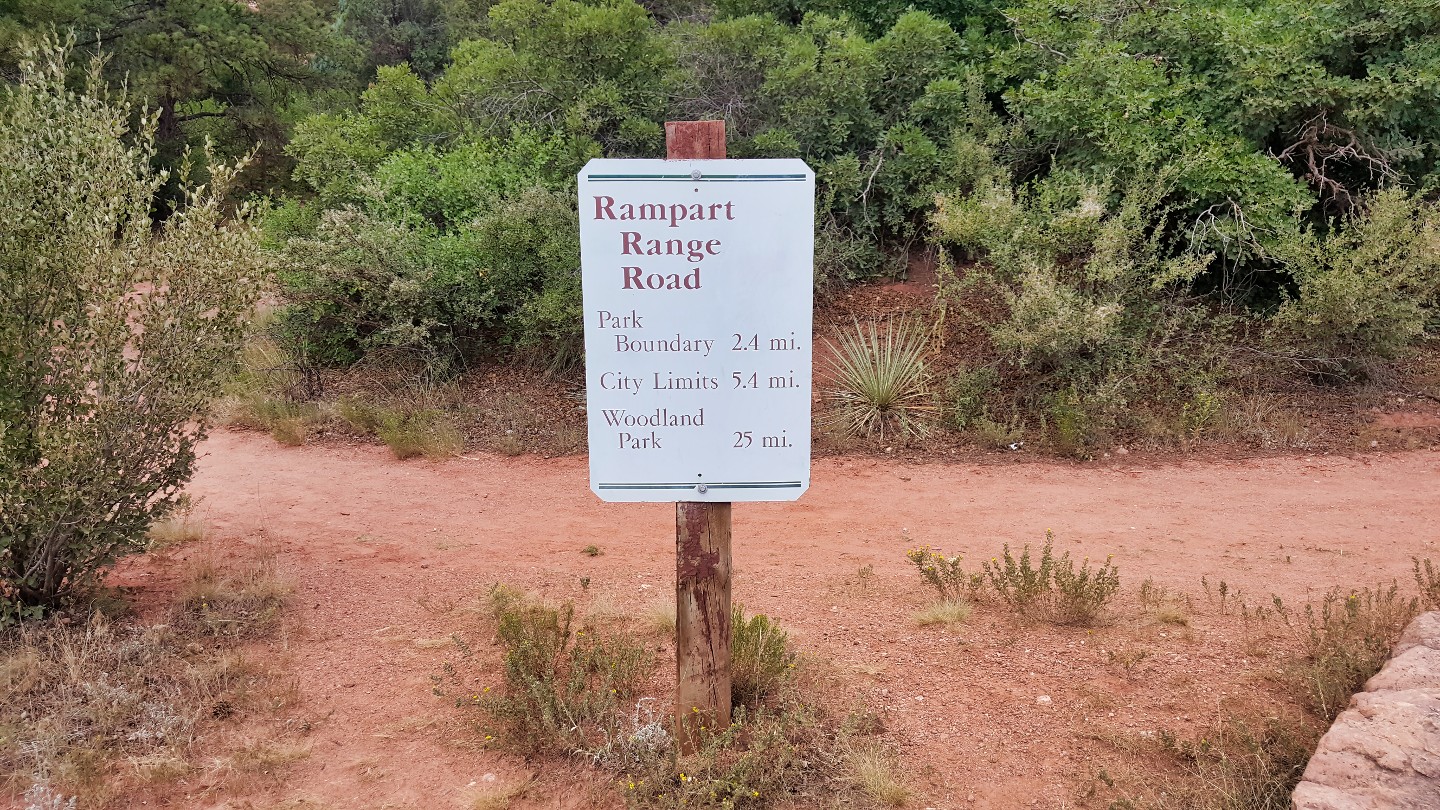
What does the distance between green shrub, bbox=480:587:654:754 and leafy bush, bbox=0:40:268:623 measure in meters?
1.91

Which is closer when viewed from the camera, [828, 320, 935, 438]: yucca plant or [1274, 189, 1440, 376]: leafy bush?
[1274, 189, 1440, 376]: leafy bush

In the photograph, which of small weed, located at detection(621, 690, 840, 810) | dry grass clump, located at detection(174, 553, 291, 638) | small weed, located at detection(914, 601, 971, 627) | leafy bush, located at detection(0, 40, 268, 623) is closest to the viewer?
small weed, located at detection(621, 690, 840, 810)

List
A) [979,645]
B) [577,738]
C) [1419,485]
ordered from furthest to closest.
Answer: [1419,485]
[979,645]
[577,738]

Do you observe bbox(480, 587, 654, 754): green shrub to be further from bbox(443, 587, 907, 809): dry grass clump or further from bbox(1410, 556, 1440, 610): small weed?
bbox(1410, 556, 1440, 610): small weed

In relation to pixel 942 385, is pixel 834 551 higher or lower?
lower

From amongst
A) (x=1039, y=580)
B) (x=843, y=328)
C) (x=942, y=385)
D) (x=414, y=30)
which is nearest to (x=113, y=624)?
(x=1039, y=580)

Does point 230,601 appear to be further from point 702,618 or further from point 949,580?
point 949,580

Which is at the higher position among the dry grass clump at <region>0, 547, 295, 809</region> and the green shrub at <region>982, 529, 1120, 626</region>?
the green shrub at <region>982, 529, 1120, 626</region>

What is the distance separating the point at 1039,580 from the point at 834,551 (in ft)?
4.95

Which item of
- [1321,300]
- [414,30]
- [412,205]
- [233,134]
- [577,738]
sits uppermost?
[414,30]

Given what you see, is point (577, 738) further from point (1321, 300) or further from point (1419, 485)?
point (1321, 300)

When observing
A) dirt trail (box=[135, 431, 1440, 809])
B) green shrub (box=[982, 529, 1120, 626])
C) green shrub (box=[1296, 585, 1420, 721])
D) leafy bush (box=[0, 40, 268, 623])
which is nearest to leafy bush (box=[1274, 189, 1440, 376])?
dirt trail (box=[135, 431, 1440, 809])

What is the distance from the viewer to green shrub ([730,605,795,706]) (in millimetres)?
3787

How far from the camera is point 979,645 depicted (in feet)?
14.2
